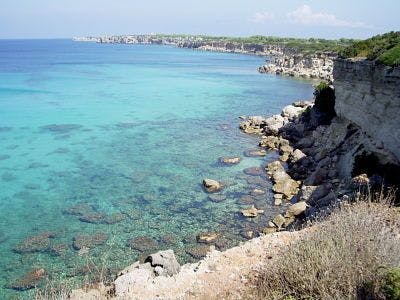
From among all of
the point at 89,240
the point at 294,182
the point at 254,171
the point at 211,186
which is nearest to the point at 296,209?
the point at 294,182

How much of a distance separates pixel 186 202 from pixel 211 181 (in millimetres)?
2497

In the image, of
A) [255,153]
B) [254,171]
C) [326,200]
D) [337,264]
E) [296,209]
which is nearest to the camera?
[337,264]

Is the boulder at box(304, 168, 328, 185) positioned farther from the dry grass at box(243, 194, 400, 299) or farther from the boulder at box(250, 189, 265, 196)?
the dry grass at box(243, 194, 400, 299)

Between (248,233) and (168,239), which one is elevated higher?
(248,233)

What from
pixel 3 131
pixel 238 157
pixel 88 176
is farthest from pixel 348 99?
pixel 3 131

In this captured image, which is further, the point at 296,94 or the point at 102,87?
the point at 102,87

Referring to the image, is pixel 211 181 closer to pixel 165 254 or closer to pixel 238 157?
pixel 238 157

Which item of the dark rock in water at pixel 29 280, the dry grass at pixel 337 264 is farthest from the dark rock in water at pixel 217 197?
the dry grass at pixel 337 264

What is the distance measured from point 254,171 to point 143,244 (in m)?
10.7

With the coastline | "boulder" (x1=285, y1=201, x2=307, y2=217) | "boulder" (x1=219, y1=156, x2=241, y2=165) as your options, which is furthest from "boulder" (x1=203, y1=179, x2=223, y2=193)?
"boulder" (x1=285, y1=201, x2=307, y2=217)

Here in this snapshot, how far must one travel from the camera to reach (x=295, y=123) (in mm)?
33812

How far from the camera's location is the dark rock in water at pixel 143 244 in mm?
16297

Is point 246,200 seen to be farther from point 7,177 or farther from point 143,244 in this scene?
point 7,177

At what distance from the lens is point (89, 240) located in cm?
1684
